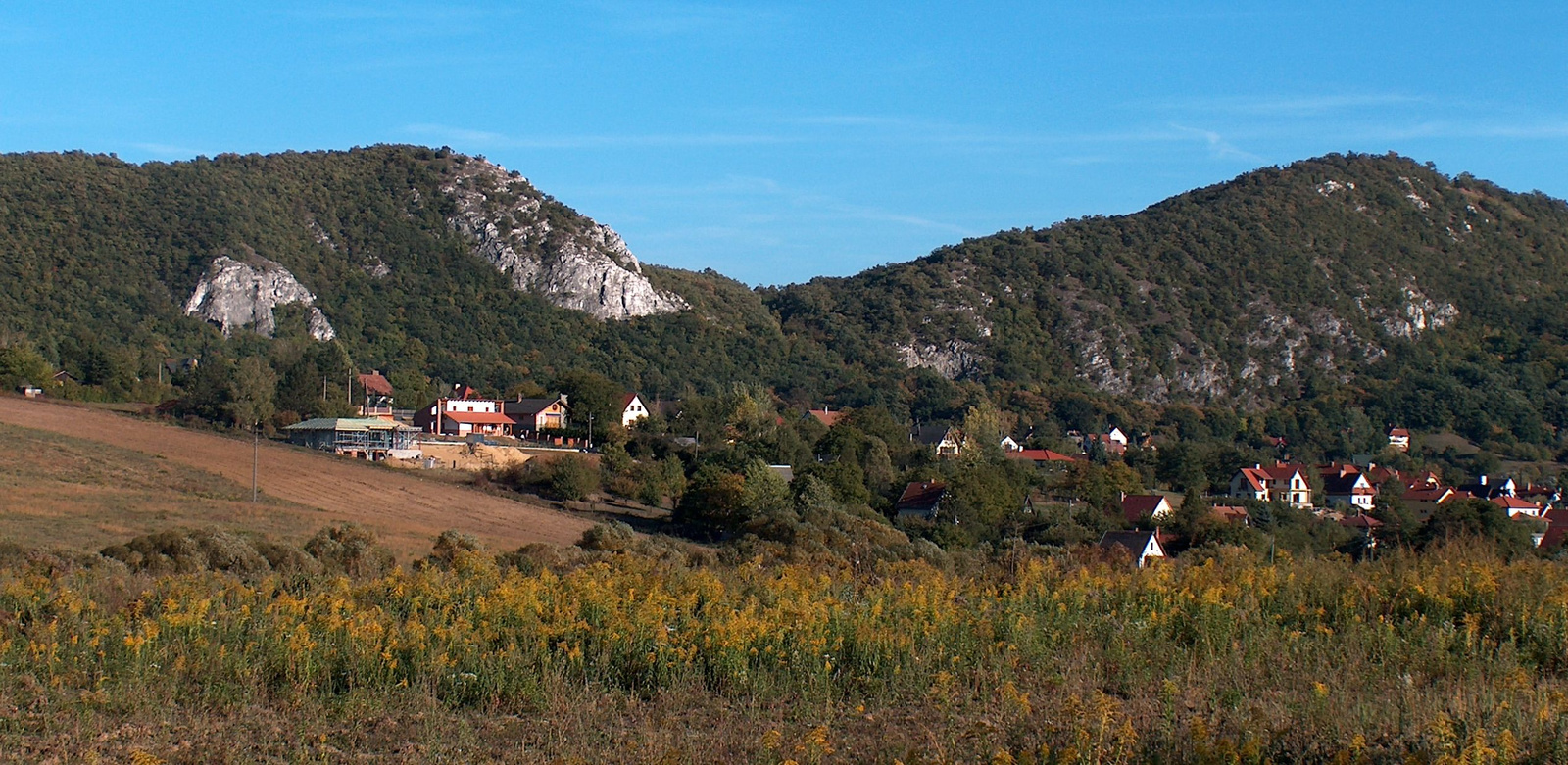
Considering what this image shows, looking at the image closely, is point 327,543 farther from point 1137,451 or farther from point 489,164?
point 489,164

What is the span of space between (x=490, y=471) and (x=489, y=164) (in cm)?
9667

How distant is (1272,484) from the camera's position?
66375mm

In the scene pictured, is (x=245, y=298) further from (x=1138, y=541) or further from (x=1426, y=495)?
(x=1138, y=541)

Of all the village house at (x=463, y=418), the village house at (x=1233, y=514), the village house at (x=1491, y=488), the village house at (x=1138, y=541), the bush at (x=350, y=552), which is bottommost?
the village house at (x=1138, y=541)

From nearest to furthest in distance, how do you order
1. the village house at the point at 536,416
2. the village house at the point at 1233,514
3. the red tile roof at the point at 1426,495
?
the village house at the point at 1233,514
the red tile roof at the point at 1426,495
the village house at the point at 536,416

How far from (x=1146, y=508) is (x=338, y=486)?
29.1 meters

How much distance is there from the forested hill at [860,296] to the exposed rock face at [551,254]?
0.31 meters

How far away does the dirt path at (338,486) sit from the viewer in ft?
120

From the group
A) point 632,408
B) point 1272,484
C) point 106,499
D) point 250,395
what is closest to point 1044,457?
point 1272,484

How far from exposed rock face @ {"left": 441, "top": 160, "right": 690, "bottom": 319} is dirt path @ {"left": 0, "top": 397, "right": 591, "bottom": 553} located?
65.5 metres

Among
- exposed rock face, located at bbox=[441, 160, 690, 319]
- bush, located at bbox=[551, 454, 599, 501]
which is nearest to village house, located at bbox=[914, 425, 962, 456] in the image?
bush, located at bbox=[551, 454, 599, 501]

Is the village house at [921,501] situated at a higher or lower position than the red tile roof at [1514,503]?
lower

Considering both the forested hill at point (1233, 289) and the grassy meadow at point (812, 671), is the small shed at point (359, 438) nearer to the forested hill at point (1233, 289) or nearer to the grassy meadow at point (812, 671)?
the grassy meadow at point (812, 671)

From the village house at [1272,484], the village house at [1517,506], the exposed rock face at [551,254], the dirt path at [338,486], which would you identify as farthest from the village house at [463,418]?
the village house at [1517,506]
